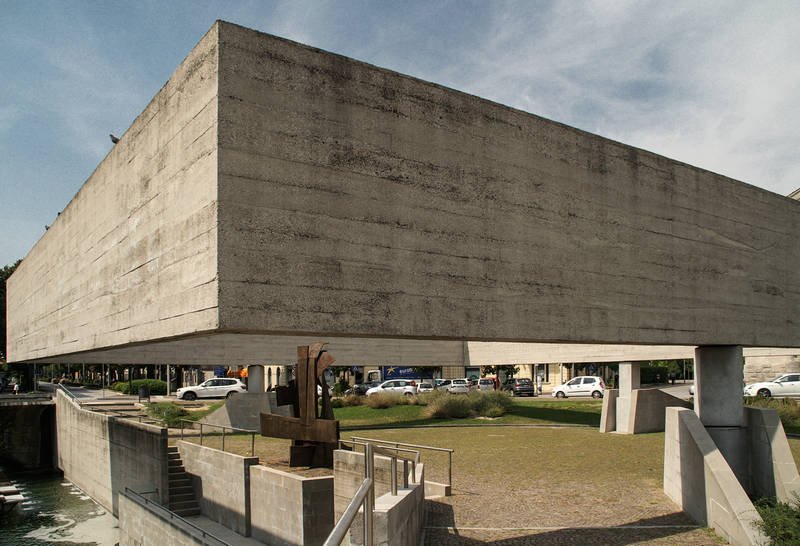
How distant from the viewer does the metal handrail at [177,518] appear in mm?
12672

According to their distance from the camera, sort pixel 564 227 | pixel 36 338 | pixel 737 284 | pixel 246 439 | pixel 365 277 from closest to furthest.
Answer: pixel 365 277, pixel 564 227, pixel 737 284, pixel 36 338, pixel 246 439

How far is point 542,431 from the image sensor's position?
79.0 ft

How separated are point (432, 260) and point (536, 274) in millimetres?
1846

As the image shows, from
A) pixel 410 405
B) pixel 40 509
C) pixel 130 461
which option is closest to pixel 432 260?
pixel 130 461

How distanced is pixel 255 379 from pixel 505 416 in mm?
10743

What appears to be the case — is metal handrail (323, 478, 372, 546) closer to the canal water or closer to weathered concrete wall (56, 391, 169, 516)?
weathered concrete wall (56, 391, 169, 516)

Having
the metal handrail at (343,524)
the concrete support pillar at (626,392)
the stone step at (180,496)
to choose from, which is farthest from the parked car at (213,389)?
the metal handrail at (343,524)

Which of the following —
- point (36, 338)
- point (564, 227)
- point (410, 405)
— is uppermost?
point (564, 227)

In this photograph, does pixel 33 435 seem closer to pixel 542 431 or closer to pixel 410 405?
pixel 410 405

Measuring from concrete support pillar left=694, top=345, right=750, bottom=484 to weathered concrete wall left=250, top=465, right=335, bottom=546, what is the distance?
747 centimetres

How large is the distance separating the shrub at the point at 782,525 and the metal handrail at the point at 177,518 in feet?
24.9

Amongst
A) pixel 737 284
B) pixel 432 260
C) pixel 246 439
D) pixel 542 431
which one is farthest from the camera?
pixel 542 431

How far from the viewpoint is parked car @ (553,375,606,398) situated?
130 ft

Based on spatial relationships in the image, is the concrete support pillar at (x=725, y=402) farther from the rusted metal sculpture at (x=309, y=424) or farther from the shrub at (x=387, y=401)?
the shrub at (x=387, y=401)
